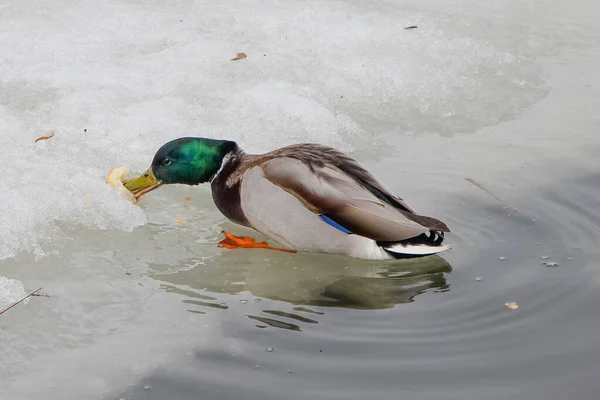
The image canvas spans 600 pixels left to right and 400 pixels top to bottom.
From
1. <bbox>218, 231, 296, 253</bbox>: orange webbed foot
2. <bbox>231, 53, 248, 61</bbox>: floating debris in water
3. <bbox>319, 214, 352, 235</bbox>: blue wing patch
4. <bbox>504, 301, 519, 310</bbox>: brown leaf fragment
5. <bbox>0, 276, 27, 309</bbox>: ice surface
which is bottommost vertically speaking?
<bbox>218, 231, 296, 253</bbox>: orange webbed foot

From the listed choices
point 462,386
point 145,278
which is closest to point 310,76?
point 145,278

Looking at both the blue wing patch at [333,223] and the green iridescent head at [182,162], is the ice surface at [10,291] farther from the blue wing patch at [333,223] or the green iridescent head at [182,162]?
the blue wing patch at [333,223]

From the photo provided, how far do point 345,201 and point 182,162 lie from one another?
0.88m

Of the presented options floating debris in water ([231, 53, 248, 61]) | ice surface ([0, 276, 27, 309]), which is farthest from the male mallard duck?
floating debris in water ([231, 53, 248, 61])

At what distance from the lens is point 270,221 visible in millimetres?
3982

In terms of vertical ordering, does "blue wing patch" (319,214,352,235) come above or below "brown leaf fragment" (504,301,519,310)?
above

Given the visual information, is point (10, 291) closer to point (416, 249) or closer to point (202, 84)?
point (416, 249)

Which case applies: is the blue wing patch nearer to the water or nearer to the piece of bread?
the water

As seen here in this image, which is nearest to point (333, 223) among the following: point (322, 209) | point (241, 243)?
point (322, 209)

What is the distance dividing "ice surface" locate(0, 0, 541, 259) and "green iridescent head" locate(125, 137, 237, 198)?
8.4 inches

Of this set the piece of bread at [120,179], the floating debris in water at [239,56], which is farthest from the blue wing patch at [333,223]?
the floating debris in water at [239,56]

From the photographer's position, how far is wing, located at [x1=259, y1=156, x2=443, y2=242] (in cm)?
380

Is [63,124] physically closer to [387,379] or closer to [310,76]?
[310,76]

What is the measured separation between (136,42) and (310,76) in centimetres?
119
